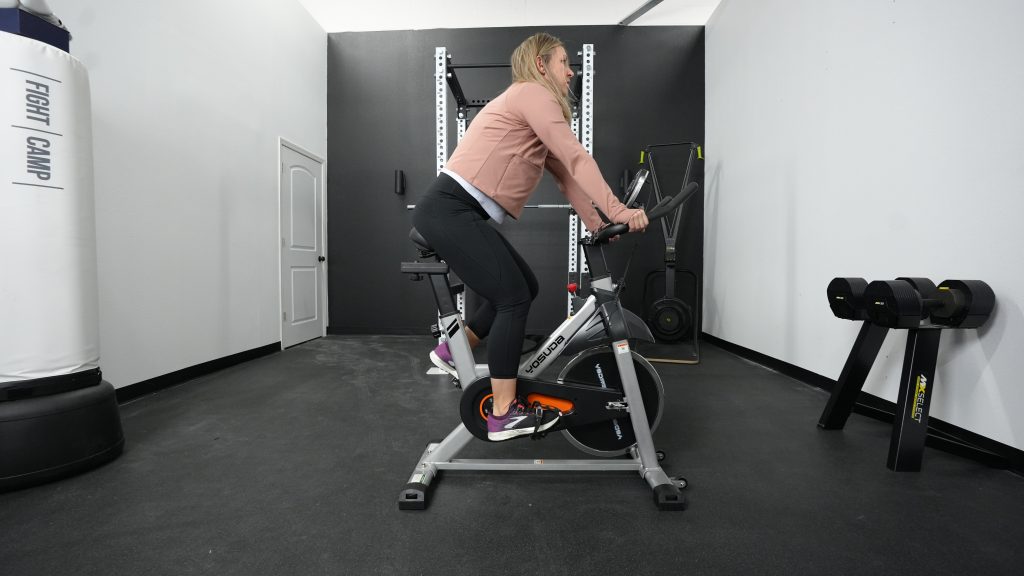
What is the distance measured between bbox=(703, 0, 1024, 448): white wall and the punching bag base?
11.0 feet

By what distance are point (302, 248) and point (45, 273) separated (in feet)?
9.03

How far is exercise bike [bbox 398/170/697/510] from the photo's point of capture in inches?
55.2

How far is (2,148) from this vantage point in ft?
4.55

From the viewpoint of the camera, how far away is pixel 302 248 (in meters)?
4.17

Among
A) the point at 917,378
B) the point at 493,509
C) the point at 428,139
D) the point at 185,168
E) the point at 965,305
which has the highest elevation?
the point at 428,139

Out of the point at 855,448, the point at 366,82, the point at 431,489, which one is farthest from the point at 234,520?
the point at 366,82

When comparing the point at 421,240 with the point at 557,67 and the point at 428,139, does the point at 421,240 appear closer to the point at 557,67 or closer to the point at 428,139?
the point at 557,67

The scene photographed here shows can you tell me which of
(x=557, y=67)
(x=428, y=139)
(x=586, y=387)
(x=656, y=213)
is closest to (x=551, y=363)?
(x=586, y=387)

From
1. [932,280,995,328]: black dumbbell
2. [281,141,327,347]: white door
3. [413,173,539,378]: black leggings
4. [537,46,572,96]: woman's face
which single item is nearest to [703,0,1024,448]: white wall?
[932,280,995,328]: black dumbbell

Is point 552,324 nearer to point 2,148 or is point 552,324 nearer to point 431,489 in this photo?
point 431,489

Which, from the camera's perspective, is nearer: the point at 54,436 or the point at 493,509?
the point at 493,509

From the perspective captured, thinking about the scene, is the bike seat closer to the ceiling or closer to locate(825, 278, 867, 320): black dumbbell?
locate(825, 278, 867, 320): black dumbbell

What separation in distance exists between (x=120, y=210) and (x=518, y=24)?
12.5 feet

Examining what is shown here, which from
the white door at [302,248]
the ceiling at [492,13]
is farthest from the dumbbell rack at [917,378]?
the white door at [302,248]
